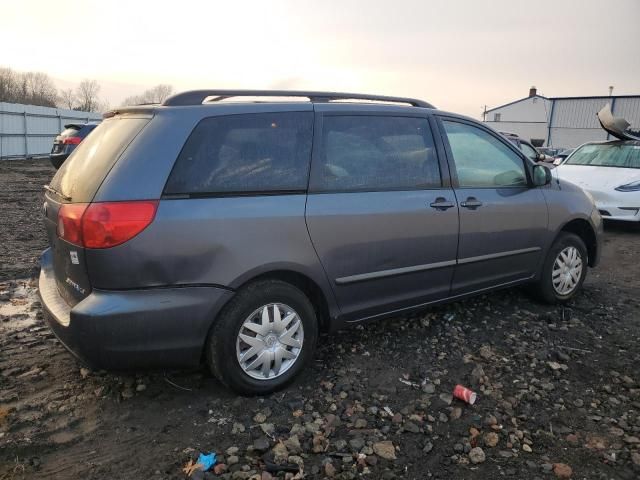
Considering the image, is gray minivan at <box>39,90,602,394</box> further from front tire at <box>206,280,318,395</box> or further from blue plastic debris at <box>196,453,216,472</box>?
blue plastic debris at <box>196,453,216,472</box>

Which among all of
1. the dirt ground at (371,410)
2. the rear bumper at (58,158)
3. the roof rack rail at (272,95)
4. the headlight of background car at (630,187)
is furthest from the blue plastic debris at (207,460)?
the rear bumper at (58,158)

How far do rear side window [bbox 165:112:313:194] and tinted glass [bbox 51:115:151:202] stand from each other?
13.4 inches

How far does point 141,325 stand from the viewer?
2625 mm

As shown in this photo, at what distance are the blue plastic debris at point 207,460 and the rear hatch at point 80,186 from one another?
102 centimetres

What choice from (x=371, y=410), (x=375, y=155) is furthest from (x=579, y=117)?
(x=371, y=410)

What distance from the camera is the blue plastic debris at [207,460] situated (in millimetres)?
2463

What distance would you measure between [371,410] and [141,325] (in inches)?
54.1

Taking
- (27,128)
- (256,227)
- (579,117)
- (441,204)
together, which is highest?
(579,117)

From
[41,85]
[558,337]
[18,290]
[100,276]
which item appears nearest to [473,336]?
[558,337]

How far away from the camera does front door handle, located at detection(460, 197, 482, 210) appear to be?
3.81 meters

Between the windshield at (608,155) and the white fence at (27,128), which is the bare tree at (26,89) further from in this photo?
the windshield at (608,155)

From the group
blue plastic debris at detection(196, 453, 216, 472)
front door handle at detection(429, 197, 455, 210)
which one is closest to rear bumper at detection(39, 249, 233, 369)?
blue plastic debris at detection(196, 453, 216, 472)

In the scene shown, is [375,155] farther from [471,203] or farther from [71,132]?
[71,132]

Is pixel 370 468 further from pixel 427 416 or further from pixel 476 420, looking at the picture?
pixel 476 420
